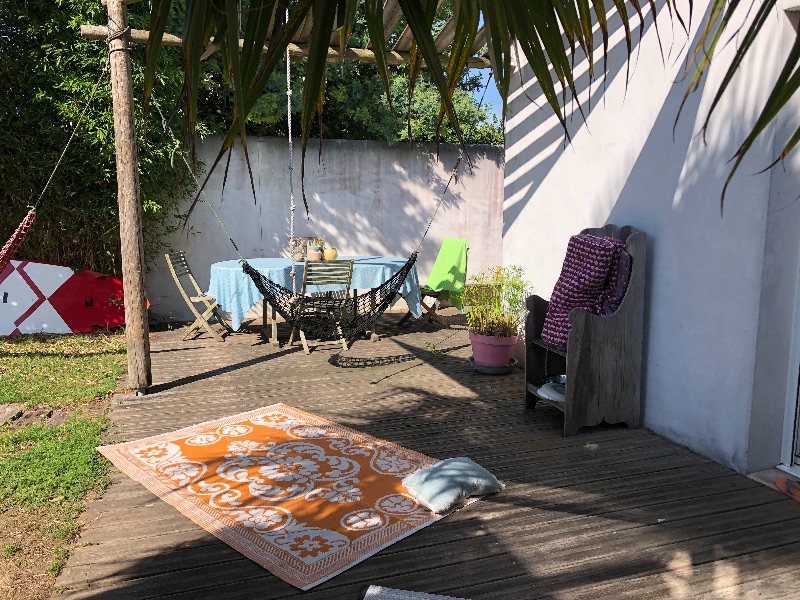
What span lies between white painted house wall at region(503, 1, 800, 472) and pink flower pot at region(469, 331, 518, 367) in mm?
1134

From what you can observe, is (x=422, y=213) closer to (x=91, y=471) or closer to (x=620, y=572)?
(x=91, y=471)

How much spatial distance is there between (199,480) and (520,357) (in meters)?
3.22

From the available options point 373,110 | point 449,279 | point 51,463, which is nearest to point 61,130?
point 449,279

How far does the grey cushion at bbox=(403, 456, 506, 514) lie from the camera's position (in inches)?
113

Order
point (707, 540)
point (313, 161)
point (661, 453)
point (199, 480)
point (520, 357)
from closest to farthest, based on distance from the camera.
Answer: point (707, 540)
point (199, 480)
point (661, 453)
point (520, 357)
point (313, 161)

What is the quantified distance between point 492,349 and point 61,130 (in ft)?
16.0

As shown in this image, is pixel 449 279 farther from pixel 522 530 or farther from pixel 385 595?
pixel 385 595

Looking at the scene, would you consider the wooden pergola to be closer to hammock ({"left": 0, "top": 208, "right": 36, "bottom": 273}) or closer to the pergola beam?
the pergola beam

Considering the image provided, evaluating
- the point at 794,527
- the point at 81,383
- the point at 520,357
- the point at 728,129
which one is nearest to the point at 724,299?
the point at 728,129

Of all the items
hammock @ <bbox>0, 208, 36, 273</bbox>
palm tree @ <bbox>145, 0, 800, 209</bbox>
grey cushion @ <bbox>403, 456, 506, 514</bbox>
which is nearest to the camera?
palm tree @ <bbox>145, 0, 800, 209</bbox>

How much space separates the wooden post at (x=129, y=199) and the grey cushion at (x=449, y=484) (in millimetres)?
2521

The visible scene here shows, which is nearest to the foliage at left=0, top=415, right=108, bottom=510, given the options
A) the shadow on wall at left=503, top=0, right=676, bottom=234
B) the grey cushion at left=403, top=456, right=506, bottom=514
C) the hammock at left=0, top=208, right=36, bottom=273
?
the grey cushion at left=403, top=456, right=506, bottom=514

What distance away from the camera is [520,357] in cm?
568

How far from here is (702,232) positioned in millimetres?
3439
